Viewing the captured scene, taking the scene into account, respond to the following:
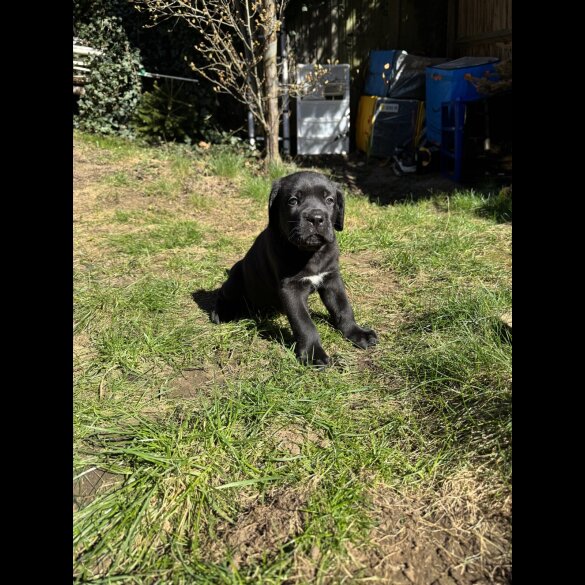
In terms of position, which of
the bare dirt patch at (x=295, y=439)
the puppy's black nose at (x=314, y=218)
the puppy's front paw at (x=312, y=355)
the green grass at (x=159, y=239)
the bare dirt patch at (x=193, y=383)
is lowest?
the bare dirt patch at (x=295, y=439)

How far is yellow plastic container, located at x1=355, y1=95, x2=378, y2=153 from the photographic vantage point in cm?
940

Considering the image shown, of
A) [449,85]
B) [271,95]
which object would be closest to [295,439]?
[271,95]

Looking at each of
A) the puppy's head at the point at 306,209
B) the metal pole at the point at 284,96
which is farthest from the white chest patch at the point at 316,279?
the metal pole at the point at 284,96

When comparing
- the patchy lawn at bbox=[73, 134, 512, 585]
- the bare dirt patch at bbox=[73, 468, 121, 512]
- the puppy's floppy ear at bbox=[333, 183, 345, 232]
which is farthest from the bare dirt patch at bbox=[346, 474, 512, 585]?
the puppy's floppy ear at bbox=[333, 183, 345, 232]

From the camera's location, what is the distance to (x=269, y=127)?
785cm

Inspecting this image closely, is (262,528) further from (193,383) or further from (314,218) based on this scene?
(314,218)

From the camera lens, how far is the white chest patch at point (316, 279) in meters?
3.28

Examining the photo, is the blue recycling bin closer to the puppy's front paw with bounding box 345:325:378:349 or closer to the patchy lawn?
the patchy lawn

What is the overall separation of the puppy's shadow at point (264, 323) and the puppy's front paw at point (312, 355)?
196mm

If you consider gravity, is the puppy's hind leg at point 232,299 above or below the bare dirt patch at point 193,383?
above

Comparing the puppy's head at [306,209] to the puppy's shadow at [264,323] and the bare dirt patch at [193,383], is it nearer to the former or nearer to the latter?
the puppy's shadow at [264,323]

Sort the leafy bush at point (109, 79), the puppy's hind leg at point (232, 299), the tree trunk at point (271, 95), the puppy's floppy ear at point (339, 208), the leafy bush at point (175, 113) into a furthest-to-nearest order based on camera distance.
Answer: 1. the leafy bush at point (109, 79)
2. the leafy bush at point (175, 113)
3. the tree trunk at point (271, 95)
4. the puppy's hind leg at point (232, 299)
5. the puppy's floppy ear at point (339, 208)
